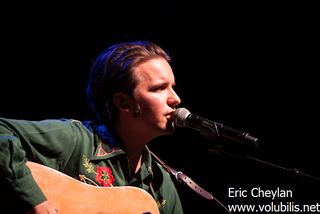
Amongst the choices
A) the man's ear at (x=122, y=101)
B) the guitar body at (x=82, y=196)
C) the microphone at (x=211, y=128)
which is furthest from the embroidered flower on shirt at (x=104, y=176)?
the microphone at (x=211, y=128)

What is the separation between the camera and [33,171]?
1.77m

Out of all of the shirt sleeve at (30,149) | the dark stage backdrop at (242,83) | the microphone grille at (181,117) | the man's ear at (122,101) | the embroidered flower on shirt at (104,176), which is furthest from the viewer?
the dark stage backdrop at (242,83)

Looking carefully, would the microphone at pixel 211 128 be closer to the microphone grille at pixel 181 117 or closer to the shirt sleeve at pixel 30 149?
the microphone grille at pixel 181 117

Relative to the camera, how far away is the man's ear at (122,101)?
2.30 m

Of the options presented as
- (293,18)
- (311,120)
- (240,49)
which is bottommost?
(311,120)

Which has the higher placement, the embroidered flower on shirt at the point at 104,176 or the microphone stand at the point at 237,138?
the microphone stand at the point at 237,138

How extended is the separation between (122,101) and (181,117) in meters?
0.48

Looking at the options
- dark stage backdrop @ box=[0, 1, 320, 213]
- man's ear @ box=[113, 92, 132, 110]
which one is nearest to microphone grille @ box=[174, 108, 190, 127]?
man's ear @ box=[113, 92, 132, 110]

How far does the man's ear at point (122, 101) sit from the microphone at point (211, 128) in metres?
0.36

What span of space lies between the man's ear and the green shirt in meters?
0.18

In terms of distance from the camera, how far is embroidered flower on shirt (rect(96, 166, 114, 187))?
6.93 feet

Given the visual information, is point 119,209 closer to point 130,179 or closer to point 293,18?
point 130,179

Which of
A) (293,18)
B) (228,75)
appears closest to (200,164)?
(228,75)

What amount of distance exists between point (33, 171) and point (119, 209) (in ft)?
1.55
